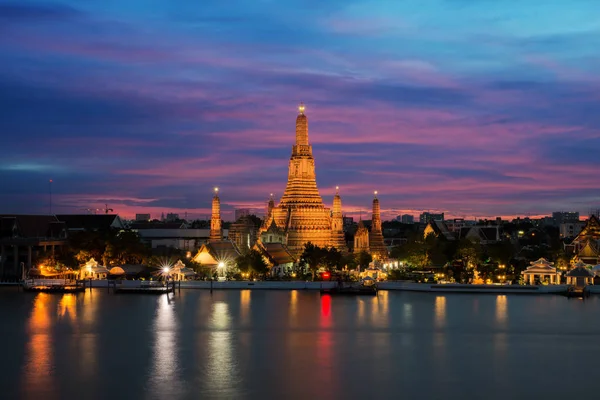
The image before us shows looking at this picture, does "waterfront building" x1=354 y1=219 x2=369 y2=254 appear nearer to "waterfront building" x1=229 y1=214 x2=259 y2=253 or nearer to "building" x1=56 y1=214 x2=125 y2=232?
"waterfront building" x1=229 y1=214 x2=259 y2=253

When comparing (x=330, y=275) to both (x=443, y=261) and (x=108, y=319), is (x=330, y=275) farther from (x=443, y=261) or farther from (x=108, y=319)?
(x=108, y=319)

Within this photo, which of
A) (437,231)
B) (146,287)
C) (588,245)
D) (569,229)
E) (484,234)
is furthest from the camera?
(569,229)

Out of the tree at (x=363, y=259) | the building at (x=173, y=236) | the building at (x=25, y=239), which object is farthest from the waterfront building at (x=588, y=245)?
the building at (x=25, y=239)

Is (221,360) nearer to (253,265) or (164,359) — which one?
(164,359)

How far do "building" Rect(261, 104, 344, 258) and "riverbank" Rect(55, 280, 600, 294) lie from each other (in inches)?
533

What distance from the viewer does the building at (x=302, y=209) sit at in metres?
78.3

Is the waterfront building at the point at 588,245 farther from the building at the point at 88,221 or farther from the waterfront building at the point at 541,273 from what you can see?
the building at the point at 88,221

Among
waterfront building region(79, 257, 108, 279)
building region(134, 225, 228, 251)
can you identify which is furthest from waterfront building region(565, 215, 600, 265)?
building region(134, 225, 228, 251)

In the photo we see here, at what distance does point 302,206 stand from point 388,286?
1761cm

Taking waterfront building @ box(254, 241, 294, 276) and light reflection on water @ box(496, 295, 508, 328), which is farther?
waterfront building @ box(254, 241, 294, 276)

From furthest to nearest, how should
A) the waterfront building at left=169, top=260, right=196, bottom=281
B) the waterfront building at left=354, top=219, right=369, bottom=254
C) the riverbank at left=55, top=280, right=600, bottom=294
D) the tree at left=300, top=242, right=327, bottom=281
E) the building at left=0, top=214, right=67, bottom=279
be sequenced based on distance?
1. the waterfront building at left=354, top=219, right=369, bottom=254
2. the building at left=0, top=214, right=67, bottom=279
3. the tree at left=300, top=242, right=327, bottom=281
4. the waterfront building at left=169, top=260, right=196, bottom=281
5. the riverbank at left=55, top=280, right=600, bottom=294

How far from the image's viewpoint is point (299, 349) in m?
36.4

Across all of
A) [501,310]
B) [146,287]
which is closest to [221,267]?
[146,287]

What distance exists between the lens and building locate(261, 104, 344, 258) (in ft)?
257
